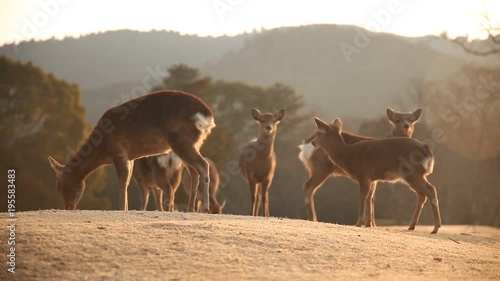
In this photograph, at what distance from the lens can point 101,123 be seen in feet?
44.8

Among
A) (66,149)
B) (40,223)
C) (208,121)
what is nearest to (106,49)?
(66,149)

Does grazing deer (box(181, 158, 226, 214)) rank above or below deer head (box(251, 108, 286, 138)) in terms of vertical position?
below

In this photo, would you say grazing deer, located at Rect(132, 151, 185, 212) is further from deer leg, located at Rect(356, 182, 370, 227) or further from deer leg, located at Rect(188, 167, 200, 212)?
deer leg, located at Rect(356, 182, 370, 227)

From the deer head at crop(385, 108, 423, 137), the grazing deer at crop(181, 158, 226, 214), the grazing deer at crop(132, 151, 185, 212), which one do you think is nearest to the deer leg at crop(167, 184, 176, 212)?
the grazing deer at crop(132, 151, 185, 212)

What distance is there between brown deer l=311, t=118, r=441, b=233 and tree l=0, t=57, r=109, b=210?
1782cm

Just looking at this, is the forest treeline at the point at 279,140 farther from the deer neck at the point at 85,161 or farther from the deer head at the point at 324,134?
the deer head at the point at 324,134

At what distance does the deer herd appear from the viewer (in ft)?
41.9

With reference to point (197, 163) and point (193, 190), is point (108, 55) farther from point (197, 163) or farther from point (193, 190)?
point (197, 163)

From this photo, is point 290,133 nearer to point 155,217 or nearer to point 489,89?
point 489,89

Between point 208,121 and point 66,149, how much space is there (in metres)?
18.7

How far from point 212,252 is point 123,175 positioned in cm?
553

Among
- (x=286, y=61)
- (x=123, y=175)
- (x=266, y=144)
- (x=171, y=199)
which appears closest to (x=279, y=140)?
(x=266, y=144)

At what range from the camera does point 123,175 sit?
1316cm

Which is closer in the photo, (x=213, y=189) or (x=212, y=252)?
(x=212, y=252)
